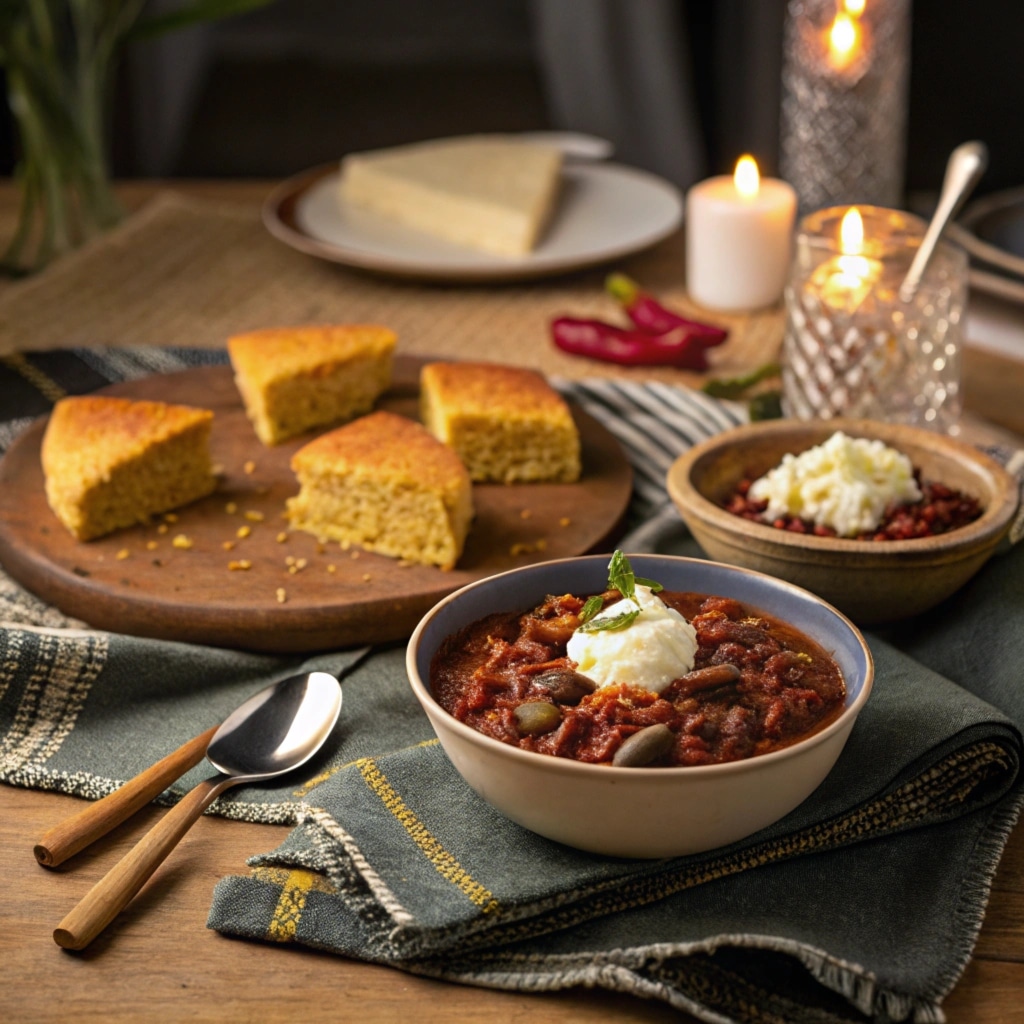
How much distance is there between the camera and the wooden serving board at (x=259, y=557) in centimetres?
215

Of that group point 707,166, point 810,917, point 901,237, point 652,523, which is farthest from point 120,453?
point 707,166

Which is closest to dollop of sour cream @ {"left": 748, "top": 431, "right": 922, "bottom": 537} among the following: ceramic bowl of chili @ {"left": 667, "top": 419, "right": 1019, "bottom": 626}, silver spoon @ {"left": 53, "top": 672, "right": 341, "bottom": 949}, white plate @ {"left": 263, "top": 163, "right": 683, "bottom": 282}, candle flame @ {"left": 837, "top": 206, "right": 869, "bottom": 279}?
ceramic bowl of chili @ {"left": 667, "top": 419, "right": 1019, "bottom": 626}

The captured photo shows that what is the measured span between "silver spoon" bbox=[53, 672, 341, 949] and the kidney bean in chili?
28 centimetres

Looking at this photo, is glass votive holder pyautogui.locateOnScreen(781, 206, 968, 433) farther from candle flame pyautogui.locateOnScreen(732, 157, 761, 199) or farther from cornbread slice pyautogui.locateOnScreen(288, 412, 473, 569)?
cornbread slice pyautogui.locateOnScreen(288, 412, 473, 569)

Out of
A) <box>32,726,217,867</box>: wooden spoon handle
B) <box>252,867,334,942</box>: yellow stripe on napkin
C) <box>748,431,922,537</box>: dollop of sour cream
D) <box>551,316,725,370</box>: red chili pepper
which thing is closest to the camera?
<box>252,867,334,942</box>: yellow stripe on napkin

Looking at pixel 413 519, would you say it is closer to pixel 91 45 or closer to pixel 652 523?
pixel 652 523

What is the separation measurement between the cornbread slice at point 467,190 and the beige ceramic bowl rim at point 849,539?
1694 mm

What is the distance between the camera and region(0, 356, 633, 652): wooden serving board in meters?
2.15

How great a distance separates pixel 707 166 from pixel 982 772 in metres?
6.46

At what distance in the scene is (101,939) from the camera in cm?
154

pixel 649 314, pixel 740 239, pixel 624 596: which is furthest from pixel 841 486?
pixel 740 239

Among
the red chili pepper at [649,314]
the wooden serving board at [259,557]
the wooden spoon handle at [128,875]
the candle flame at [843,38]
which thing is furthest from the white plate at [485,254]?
the wooden spoon handle at [128,875]

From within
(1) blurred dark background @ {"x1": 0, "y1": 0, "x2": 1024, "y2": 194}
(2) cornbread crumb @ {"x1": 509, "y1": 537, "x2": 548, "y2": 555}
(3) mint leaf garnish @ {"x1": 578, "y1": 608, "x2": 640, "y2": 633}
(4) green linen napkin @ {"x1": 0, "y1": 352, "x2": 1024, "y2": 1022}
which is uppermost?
(3) mint leaf garnish @ {"x1": 578, "y1": 608, "x2": 640, "y2": 633}

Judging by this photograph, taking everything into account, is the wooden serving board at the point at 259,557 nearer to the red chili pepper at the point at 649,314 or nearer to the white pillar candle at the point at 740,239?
the red chili pepper at the point at 649,314
